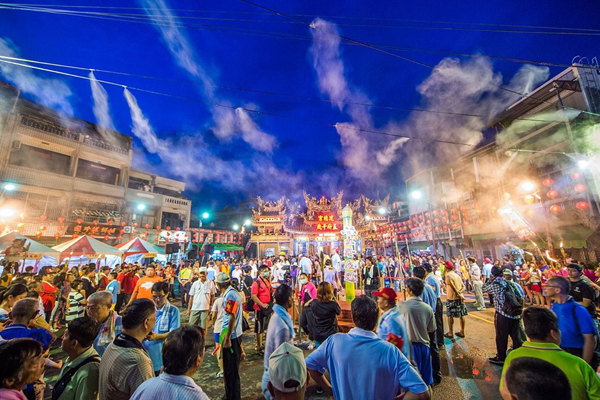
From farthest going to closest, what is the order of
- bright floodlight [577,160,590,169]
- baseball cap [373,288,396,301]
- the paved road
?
bright floodlight [577,160,590,169], the paved road, baseball cap [373,288,396,301]

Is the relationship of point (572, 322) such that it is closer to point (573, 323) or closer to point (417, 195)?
point (573, 323)

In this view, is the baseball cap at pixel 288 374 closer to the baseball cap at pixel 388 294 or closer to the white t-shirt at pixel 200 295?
the baseball cap at pixel 388 294

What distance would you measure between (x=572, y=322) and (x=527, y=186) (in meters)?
21.2

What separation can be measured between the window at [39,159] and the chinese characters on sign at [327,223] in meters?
27.3

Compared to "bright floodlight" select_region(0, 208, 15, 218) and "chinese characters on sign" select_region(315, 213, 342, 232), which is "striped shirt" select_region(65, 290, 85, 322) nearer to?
"bright floodlight" select_region(0, 208, 15, 218)

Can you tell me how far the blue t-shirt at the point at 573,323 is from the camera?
326cm

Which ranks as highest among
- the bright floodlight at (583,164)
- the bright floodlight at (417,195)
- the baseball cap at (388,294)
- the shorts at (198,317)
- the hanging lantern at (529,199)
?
the bright floodlight at (417,195)

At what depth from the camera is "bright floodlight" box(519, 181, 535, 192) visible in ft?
60.8

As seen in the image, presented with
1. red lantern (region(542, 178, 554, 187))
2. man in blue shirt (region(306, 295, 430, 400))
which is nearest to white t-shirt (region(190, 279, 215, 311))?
man in blue shirt (region(306, 295, 430, 400))

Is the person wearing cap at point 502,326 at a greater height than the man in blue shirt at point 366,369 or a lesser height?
lesser

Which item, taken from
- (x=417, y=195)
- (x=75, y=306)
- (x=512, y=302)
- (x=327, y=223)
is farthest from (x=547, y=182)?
(x=75, y=306)

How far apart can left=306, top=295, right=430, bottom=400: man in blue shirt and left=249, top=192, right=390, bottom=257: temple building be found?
2746 centimetres

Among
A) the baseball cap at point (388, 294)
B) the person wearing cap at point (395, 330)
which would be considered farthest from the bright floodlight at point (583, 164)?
the person wearing cap at point (395, 330)

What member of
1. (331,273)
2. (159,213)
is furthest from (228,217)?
(331,273)
